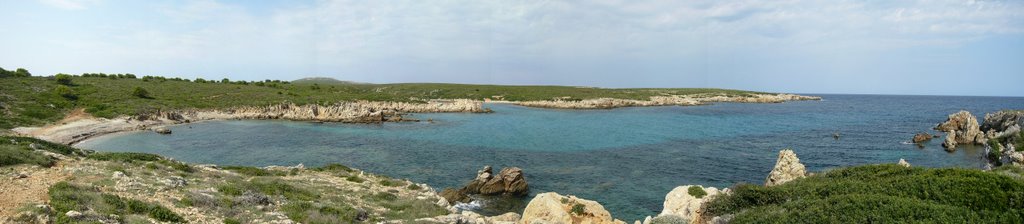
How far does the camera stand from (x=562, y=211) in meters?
22.1

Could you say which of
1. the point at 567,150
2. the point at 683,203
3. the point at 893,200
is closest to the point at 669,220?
the point at 683,203

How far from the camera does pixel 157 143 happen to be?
49625mm

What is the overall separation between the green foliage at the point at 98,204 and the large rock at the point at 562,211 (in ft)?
45.3

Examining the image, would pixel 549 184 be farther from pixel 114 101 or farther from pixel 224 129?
pixel 114 101

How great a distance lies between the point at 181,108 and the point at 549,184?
6875cm

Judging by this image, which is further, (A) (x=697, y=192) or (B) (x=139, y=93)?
(B) (x=139, y=93)

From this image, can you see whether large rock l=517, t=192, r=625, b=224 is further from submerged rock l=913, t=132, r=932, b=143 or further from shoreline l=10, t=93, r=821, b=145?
submerged rock l=913, t=132, r=932, b=143

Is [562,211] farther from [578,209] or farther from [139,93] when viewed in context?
[139,93]

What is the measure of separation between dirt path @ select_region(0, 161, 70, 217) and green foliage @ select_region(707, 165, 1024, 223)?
22091 millimetres

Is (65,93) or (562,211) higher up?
(65,93)

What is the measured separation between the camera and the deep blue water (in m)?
35.2

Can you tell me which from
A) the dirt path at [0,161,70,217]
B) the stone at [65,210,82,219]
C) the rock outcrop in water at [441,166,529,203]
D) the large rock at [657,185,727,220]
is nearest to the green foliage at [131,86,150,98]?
the dirt path at [0,161,70,217]

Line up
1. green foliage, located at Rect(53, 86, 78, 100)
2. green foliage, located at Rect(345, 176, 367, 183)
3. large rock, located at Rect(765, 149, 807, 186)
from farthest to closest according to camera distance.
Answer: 1. green foliage, located at Rect(53, 86, 78, 100)
2. green foliage, located at Rect(345, 176, 367, 183)
3. large rock, located at Rect(765, 149, 807, 186)

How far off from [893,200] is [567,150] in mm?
36511
